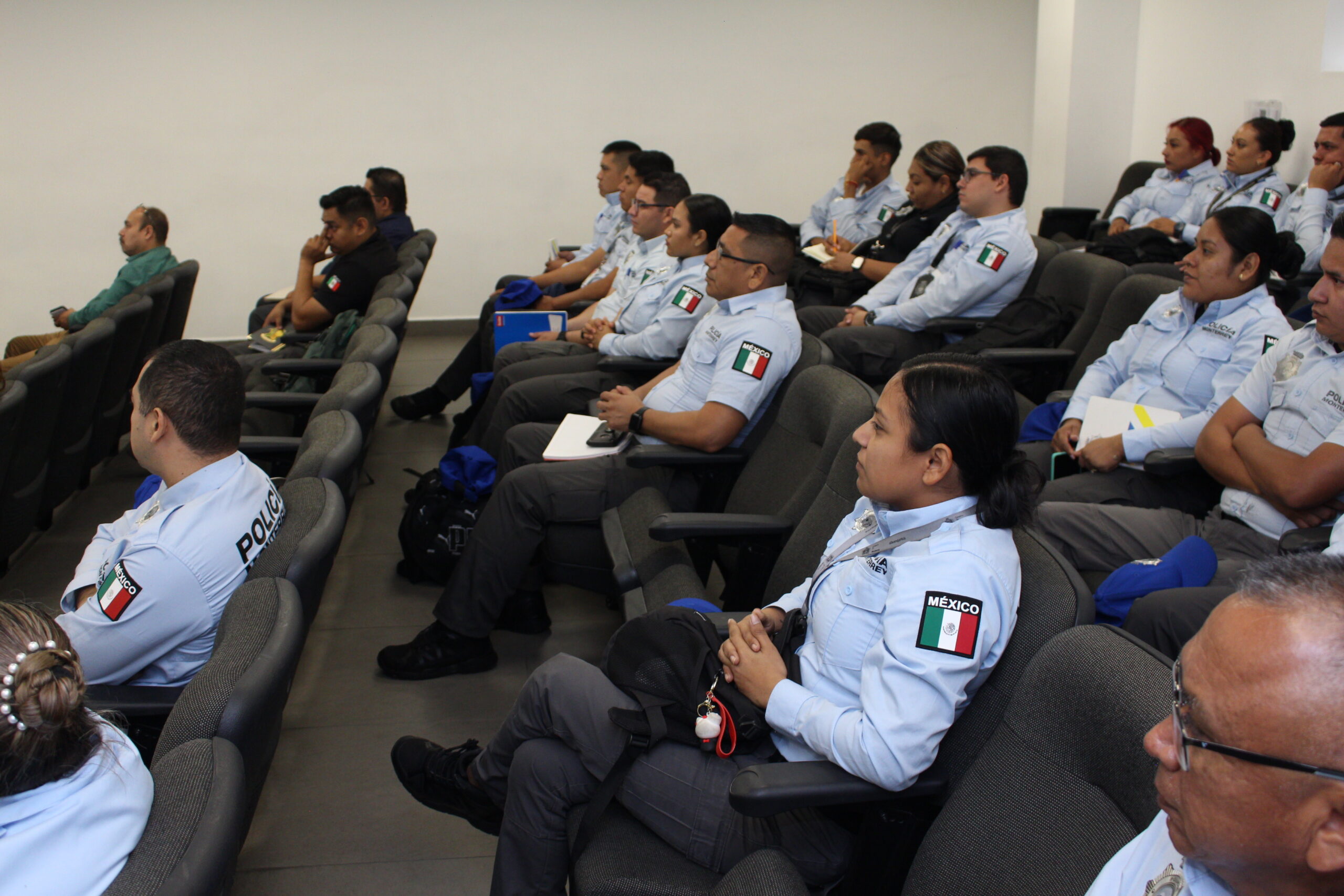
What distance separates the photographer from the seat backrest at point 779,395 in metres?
2.71

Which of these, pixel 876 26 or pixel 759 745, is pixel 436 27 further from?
pixel 759 745

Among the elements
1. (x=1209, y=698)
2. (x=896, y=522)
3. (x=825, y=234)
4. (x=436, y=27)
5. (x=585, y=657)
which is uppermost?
(x=436, y=27)

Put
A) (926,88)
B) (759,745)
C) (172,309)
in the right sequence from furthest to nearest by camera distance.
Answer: (926,88)
(172,309)
(759,745)

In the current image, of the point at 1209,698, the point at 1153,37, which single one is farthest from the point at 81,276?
the point at 1209,698

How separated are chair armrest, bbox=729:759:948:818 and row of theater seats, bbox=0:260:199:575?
2369 millimetres

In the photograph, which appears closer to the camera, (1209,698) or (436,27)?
(1209,698)

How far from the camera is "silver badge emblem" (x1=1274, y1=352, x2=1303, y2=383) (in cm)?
217

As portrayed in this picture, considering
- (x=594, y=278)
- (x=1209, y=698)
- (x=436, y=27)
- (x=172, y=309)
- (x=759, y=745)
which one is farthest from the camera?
(x=436, y=27)

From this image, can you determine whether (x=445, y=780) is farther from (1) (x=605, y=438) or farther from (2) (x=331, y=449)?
(1) (x=605, y=438)

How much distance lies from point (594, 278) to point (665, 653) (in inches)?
146

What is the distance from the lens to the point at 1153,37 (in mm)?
5789

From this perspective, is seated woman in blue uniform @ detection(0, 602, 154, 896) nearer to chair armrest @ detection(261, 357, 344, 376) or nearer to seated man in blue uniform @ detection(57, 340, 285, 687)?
seated man in blue uniform @ detection(57, 340, 285, 687)

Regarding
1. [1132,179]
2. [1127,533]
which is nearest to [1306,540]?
[1127,533]

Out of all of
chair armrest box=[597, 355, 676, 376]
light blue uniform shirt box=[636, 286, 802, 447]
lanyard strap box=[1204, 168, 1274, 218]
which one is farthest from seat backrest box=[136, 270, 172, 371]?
lanyard strap box=[1204, 168, 1274, 218]
